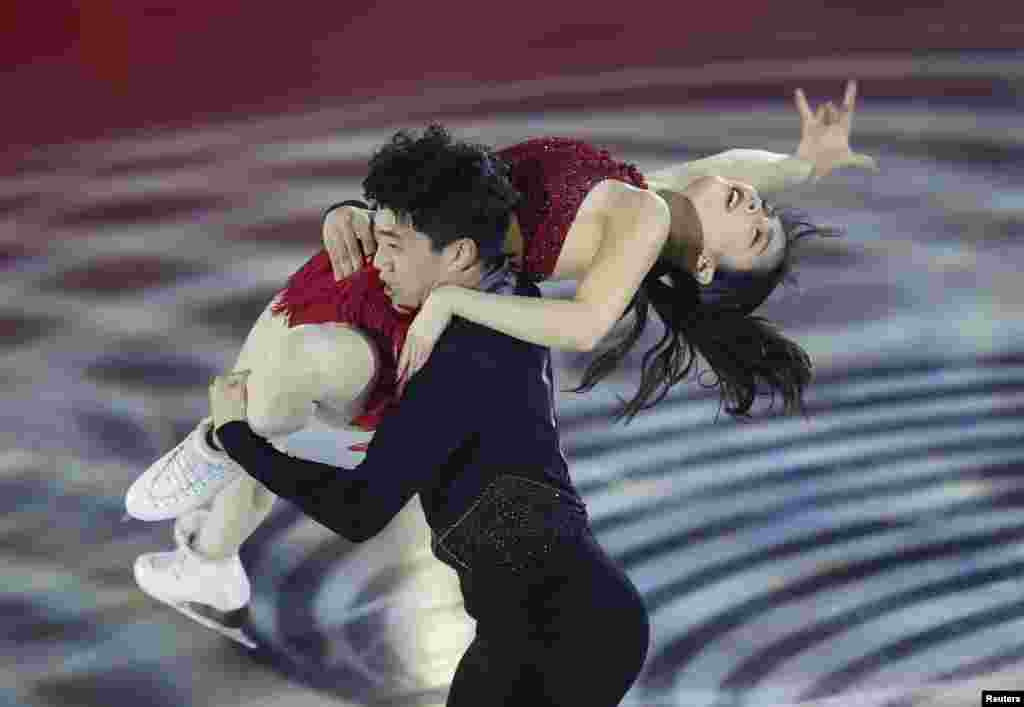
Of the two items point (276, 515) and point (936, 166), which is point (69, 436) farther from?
point (936, 166)

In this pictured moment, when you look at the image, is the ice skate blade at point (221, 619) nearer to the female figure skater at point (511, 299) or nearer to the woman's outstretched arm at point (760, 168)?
the female figure skater at point (511, 299)

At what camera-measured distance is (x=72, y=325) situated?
12.6 feet

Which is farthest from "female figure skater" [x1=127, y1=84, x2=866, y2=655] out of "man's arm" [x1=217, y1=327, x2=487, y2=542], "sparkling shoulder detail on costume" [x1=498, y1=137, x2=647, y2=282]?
"man's arm" [x1=217, y1=327, x2=487, y2=542]

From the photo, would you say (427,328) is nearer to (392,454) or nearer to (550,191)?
(392,454)

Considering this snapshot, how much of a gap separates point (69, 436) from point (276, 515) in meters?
0.58

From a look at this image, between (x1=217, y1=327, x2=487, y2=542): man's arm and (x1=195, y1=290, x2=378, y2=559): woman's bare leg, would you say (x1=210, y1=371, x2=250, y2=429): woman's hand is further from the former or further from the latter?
(x1=195, y1=290, x2=378, y2=559): woman's bare leg

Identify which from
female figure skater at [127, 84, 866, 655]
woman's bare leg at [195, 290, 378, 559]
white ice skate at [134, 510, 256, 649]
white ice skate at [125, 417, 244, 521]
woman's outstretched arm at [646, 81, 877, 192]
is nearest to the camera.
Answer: female figure skater at [127, 84, 866, 655]

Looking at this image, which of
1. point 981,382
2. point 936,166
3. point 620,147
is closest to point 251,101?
point 620,147

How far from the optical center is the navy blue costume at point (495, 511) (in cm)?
254

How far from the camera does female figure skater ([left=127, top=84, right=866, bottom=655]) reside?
2648 millimetres

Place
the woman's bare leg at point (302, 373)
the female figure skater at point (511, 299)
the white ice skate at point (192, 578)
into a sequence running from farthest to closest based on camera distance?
1. the white ice skate at point (192, 578)
2. the woman's bare leg at point (302, 373)
3. the female figure skater at point (511, 299)

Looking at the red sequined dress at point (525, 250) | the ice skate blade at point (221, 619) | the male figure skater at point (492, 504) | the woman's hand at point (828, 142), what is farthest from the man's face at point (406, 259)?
the woman's hand at point (828, 142)

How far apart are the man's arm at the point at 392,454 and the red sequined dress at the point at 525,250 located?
0.32m

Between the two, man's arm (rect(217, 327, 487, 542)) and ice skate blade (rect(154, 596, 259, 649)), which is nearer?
man's arm (rect(217, 327, 487, 542))
